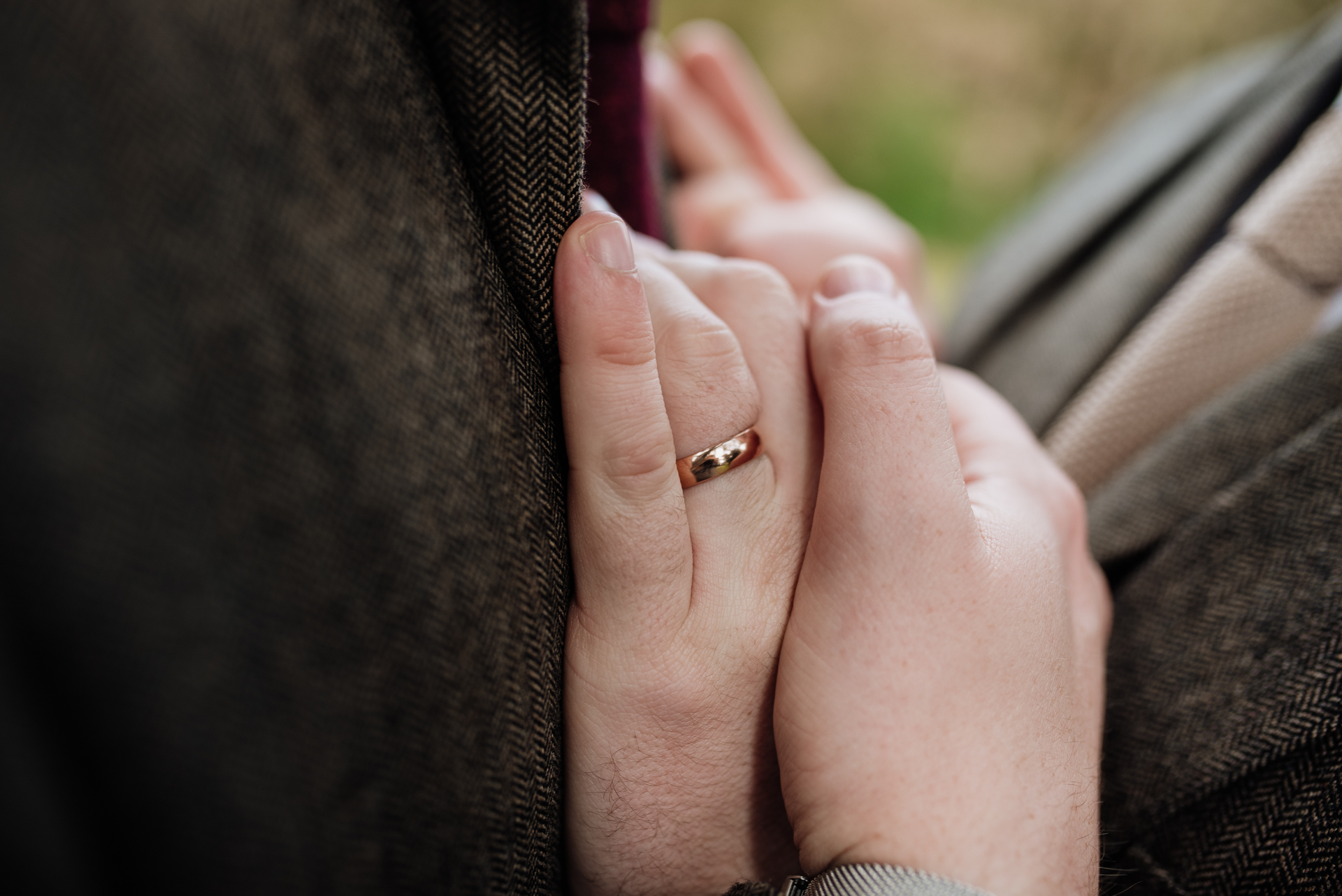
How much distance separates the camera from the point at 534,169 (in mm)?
295

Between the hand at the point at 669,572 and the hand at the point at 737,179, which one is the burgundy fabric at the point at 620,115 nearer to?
the hand at the point at 669,572

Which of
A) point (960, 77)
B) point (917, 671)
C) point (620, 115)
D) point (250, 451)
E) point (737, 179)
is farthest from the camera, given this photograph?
point (960, 77)

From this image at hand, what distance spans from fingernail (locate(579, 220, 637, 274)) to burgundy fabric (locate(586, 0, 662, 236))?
197 millimetres

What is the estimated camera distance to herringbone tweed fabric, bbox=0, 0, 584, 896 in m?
0.20

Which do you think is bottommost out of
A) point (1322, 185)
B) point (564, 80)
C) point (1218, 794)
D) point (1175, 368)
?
point (1218, 794)

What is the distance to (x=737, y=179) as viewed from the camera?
0.97m

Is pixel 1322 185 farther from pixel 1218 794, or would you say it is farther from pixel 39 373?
pixel 39 373

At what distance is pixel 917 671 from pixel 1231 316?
0.43 m

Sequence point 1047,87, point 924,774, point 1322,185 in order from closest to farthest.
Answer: point 924,774 < point 1322,185 < point 1047,87

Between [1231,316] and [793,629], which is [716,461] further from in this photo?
[1231,316]

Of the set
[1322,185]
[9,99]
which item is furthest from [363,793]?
[1322,185]

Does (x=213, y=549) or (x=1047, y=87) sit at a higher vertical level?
(x=213, y=549)

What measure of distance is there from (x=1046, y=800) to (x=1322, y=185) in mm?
513

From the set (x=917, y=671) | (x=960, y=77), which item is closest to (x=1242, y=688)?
(x=917, y=671)
